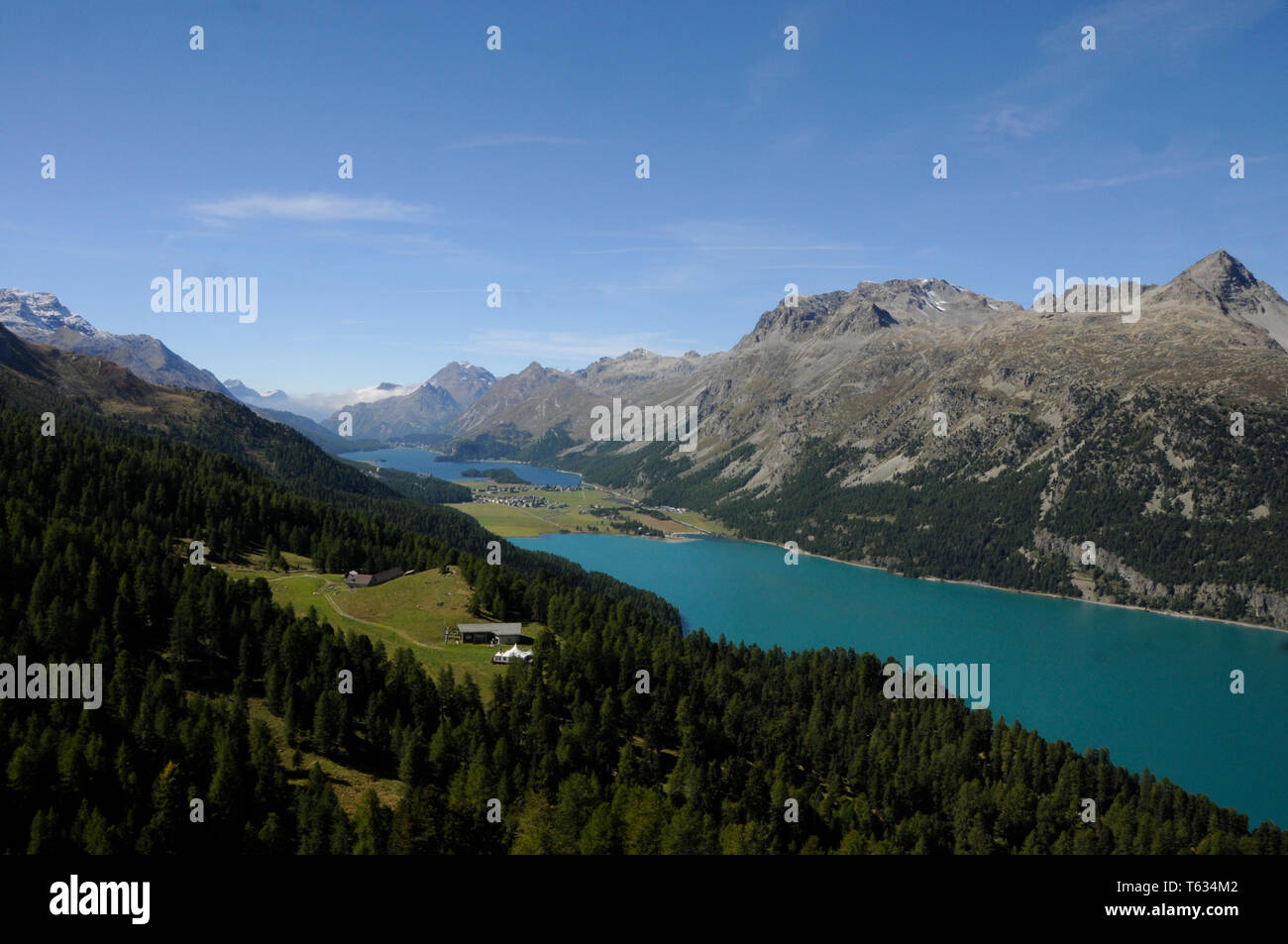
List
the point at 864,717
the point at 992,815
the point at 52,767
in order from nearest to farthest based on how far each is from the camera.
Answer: the point at 52,767, the point at 992,815, the point at 864,717

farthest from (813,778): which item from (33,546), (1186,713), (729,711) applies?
(1186,713)

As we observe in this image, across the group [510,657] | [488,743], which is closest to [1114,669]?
[510,657]

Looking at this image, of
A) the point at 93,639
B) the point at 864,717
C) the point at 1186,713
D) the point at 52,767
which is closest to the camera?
the point at 52,767

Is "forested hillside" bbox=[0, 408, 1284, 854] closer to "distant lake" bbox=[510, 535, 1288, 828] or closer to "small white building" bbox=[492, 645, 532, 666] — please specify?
"small white building" bbox=[492, 645, 532, 666]

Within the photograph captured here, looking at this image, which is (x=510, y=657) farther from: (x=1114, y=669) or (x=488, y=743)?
(x=1114, y=669)

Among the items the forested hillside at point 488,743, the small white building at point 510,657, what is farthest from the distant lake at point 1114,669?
the small white building at point 510,657
